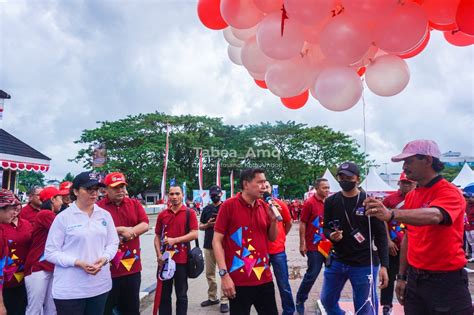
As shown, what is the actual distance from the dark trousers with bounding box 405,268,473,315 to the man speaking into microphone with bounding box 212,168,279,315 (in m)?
1.15

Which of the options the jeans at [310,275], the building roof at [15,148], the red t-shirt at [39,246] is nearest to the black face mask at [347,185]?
the jeans at [310,275]

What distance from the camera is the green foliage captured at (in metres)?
34.5

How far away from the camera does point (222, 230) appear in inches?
120

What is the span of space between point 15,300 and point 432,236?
12.7 feet

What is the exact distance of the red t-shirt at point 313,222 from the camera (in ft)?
16.1

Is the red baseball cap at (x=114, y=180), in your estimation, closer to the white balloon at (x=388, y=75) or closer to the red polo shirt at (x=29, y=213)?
the red polo shirt at (x=29, y=213)

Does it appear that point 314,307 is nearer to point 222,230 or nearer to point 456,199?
point 222,230

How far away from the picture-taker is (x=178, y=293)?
4.18 meters

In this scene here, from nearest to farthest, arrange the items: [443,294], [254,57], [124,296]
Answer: [443,294] < [254,57] < [124,296]

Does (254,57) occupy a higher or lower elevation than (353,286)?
higher

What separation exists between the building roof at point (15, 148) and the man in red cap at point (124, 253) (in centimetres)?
802

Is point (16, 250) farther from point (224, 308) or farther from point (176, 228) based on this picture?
point (224, 308)

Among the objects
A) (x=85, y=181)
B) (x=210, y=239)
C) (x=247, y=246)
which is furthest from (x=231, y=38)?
(x=210, y=239)

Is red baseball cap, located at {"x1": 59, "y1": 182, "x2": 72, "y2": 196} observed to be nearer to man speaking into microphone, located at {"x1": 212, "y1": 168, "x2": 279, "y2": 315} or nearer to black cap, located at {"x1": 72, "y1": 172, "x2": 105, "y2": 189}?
black cap, located at {"x1": 72, "y1": 172, "x2": 105, "y2": 189}
